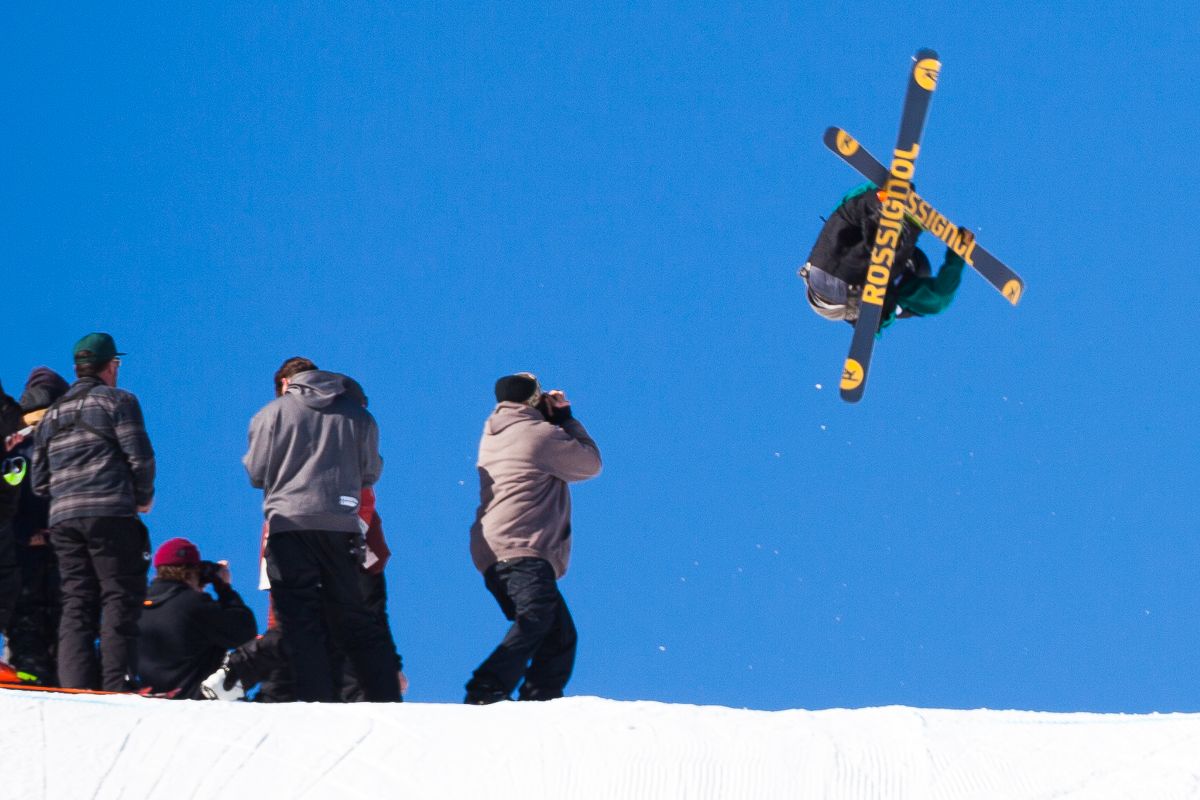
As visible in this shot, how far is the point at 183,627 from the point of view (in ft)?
23.6

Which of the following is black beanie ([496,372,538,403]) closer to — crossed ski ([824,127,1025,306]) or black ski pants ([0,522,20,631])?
black ski pants ([0,522,20,631])

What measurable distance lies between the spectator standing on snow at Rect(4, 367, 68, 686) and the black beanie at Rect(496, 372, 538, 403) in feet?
6.57

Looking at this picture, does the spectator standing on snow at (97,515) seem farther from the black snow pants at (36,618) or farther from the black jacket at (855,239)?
the black jacket at (855,239)

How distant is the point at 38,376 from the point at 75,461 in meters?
1.26

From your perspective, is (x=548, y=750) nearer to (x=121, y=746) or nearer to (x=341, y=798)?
(x=341, y=798)

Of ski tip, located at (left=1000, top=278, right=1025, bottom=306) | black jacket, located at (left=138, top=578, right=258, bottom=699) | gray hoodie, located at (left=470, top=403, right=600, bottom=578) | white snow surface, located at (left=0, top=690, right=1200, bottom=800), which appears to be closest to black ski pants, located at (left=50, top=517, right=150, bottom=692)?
black jacket, located at (left=138, top=578, right=258, bottom=699)

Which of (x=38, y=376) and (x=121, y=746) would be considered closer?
(x=121, y=746)

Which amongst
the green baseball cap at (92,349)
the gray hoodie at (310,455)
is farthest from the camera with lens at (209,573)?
the green baseball cap at (92,349)

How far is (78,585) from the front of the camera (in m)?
6.99

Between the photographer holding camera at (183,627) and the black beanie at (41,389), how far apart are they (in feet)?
3.80

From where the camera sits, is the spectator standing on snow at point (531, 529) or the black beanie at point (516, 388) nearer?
the spectator standing on snow at point (531, 529)

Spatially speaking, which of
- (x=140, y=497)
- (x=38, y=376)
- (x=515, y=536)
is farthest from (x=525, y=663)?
(x=38, y=376)

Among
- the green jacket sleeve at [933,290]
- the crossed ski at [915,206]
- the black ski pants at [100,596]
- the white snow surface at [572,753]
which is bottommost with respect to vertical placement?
the white snow surface at [572,753]

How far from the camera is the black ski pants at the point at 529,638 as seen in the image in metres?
7.08
